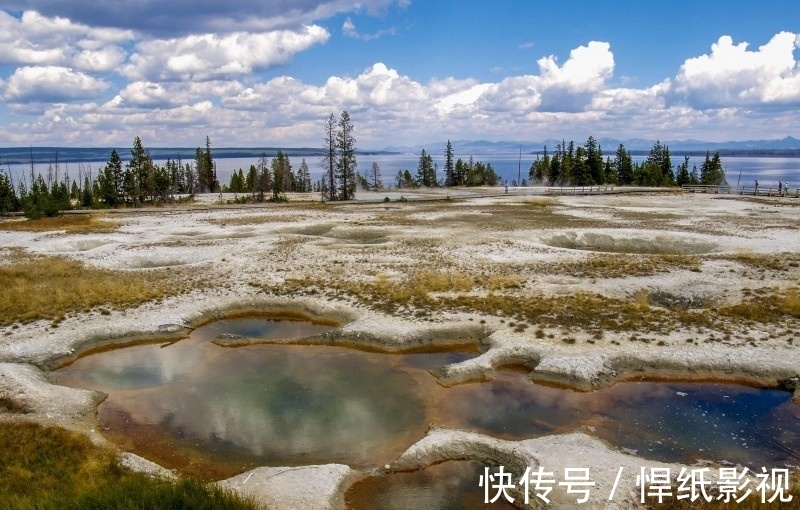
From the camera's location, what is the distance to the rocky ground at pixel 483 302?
1837 cm

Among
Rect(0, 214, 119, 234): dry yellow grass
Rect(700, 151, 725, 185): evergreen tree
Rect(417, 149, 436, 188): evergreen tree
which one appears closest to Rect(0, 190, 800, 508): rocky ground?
Rect(0, 214, 119, 234): dry yellow grass

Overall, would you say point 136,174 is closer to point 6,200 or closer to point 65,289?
point 6,200

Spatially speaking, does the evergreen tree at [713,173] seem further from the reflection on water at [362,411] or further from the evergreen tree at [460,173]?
the reflection on water at [362,411]

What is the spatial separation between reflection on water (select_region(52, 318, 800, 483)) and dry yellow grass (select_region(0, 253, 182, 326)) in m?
6.54

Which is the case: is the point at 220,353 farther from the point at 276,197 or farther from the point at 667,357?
the point at 276,197

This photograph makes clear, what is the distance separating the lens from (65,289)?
2966 cm

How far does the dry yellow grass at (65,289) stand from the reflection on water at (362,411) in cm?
654

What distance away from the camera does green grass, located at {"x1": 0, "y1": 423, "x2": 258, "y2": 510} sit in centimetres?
933

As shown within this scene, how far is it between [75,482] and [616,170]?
6522 inches

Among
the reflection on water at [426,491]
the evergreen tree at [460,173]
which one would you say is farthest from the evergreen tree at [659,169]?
the reflection on water at [426,491]

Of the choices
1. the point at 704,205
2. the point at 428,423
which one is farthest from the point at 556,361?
the point at 704,205

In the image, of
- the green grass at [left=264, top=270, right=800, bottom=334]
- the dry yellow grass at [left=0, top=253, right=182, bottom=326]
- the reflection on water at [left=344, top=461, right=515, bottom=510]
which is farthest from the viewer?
the dry yellow grass at [left=0, top=253, right=182, bottom=326]

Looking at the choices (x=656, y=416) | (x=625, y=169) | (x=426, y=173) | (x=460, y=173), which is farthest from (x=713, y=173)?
(x=656, y=416)

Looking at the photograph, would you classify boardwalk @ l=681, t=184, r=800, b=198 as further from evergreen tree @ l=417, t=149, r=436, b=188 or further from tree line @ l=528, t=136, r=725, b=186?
evergreen tree @ l=417, t=149, r=436, b=188
